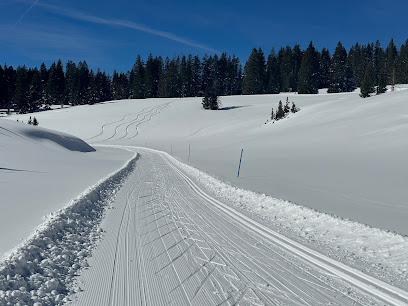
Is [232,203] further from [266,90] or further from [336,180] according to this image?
[266,90]

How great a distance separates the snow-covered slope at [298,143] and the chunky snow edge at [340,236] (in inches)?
22.9

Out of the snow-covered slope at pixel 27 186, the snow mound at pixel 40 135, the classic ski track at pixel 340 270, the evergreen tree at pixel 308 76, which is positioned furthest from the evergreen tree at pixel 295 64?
the classic ski track at pixel 340 270

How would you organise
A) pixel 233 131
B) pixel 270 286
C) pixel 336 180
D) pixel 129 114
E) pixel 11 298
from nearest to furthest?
pixel 11 298 → pixel 270 286 → pixel 336 180 → pixel 233 131 → pixel 129 114

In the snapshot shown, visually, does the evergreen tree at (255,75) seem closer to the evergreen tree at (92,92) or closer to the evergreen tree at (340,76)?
the evergreen tree at (340,76)

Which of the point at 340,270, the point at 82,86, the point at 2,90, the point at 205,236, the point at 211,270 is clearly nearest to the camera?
the point at 211,270

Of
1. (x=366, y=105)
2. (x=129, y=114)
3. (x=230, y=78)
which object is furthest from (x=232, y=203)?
(x=230, y=78)

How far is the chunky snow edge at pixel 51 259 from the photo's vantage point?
11.1 ft

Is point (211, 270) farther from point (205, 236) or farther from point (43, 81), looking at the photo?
point (43, 81)

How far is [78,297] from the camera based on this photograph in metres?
A: 3.47

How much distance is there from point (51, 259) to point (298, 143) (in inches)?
997

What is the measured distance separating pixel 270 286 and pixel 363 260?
2033 mm

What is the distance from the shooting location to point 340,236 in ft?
19.4

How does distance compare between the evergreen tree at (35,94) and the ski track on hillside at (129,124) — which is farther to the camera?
the evergreen tree at (35,94)

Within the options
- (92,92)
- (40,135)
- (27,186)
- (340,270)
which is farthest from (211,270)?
(92,92)
